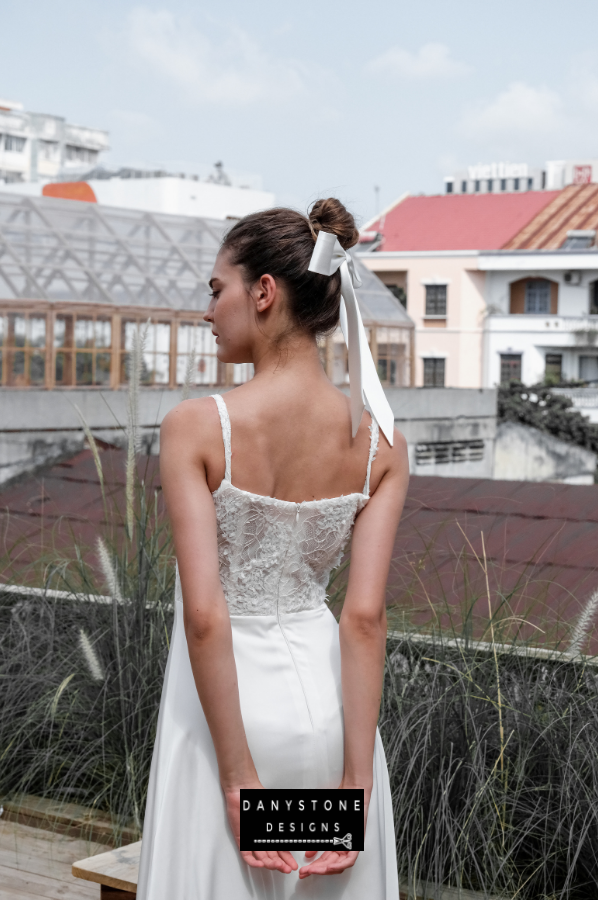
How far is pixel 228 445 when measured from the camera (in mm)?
1563

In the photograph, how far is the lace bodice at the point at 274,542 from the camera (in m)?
1.62

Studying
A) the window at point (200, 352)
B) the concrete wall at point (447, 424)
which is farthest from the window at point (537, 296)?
the window at point (200, 352)

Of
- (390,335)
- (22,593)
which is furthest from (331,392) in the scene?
(390,335)

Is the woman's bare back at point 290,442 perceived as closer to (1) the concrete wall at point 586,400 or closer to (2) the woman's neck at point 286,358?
(2) the woman's neck at point 286,358

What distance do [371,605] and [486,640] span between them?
1712mm

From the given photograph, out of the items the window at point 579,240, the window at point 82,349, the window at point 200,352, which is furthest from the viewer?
the window at point 579,240

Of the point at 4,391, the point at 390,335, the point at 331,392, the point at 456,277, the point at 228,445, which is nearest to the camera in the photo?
the point at 228,445

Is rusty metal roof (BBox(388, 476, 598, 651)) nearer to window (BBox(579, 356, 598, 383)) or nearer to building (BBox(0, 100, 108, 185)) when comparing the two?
window (BBox(579, 356, 598, 383))

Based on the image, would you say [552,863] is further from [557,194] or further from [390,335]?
[557,194]

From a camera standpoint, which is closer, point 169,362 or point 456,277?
point 169,362

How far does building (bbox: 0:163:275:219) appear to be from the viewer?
1646 inches

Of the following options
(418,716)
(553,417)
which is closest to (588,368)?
(553,417)

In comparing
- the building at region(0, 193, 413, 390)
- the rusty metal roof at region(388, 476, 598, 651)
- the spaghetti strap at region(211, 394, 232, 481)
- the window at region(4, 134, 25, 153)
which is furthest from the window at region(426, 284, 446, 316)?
the window at region(4, 134, 25, 153)

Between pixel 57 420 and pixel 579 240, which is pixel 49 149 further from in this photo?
pixel 57 420
